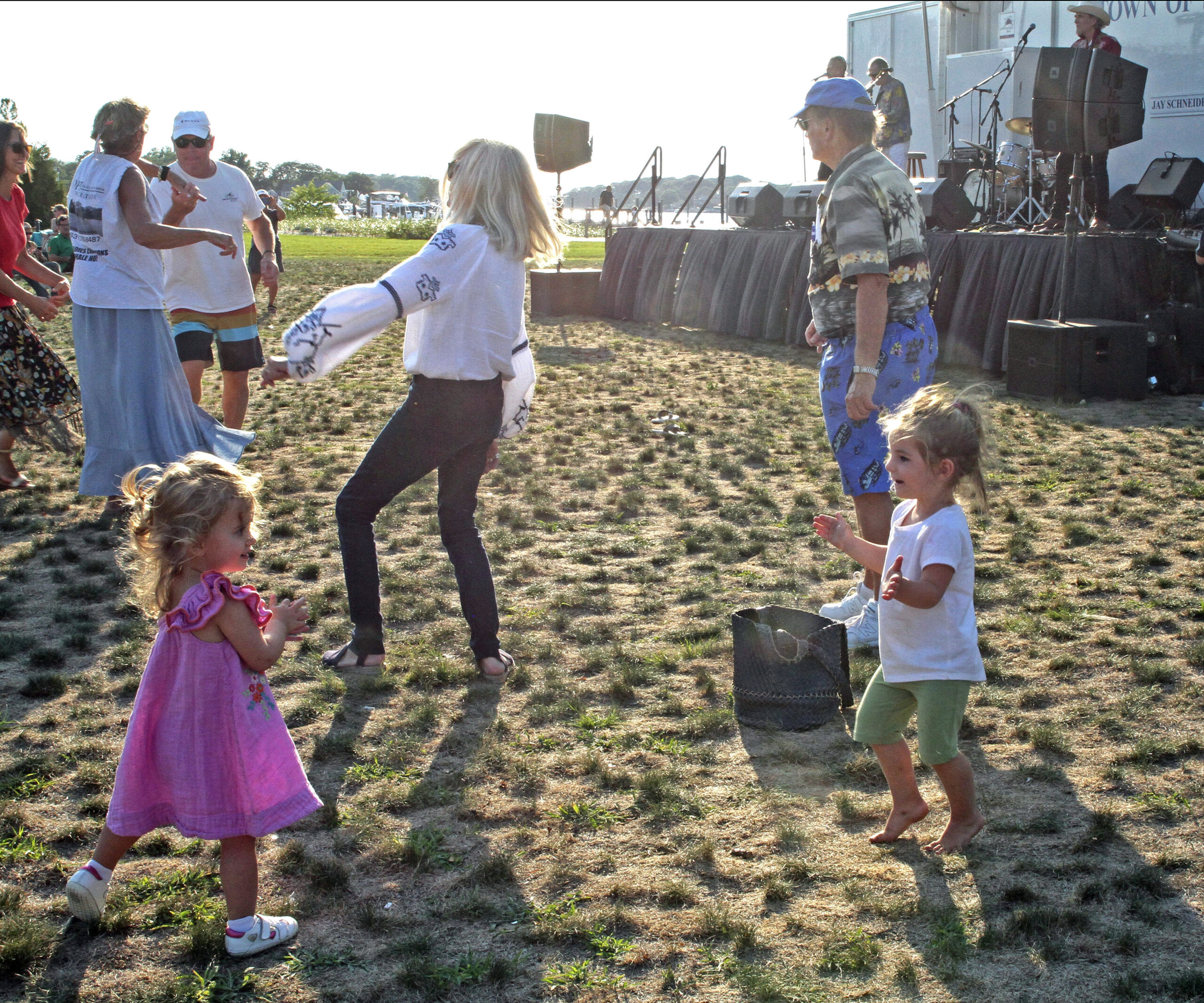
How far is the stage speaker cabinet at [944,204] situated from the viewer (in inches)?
500

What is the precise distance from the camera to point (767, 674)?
136 inches

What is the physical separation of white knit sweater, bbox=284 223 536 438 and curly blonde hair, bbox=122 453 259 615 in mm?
885

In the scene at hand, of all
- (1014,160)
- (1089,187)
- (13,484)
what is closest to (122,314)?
(13,484)

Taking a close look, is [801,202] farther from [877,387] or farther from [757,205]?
[877,387]

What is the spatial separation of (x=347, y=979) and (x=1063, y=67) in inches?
420

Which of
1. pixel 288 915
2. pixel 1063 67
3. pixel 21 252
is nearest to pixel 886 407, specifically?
pixel 288 915

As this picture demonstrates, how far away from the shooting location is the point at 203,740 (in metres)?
2.32

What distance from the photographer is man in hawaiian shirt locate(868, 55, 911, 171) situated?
11875 millimetres

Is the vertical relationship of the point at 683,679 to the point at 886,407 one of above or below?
below

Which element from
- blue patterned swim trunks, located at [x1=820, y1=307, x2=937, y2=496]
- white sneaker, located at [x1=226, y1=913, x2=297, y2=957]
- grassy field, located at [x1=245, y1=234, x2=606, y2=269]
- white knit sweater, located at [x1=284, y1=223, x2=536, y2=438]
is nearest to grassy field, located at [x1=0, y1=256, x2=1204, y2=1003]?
white sneaker, located at [x1=226, y1=913, x2=297, y2=957]

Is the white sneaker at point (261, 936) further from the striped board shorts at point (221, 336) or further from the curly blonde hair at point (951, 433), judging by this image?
the striped board shorts at point (221, 336)

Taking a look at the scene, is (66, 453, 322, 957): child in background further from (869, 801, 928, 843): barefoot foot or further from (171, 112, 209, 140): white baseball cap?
(171, 112, 209, 140): white baseball cap

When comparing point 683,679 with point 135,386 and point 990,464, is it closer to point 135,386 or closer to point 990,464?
point 990,464

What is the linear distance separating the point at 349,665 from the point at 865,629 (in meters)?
1.82
